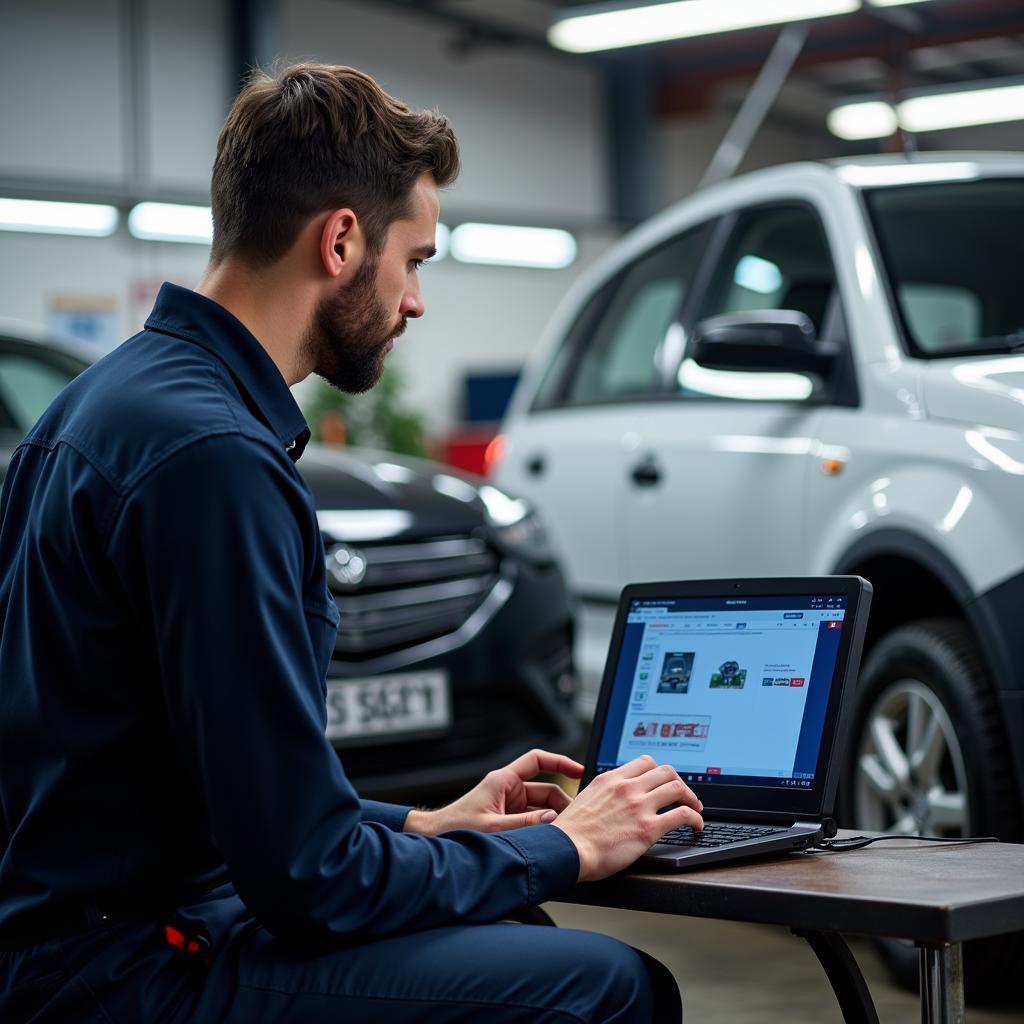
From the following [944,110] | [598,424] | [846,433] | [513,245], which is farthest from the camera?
[513,245]

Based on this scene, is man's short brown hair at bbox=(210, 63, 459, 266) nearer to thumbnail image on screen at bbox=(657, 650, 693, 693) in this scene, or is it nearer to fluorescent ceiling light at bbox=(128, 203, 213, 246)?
thumbnail image on screen at bbox=(657, 650, 693, 693)

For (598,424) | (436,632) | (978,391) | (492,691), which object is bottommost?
(492,691)

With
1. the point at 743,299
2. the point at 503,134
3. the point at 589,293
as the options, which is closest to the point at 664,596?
the point at 743,299

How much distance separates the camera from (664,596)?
75.5 inches

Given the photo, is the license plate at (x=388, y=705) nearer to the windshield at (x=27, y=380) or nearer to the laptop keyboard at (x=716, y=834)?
the windshield at (x=27, y=380)

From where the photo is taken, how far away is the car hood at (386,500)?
3701 mm

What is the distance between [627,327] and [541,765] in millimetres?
2988

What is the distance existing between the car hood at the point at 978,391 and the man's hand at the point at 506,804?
1409 millimetres

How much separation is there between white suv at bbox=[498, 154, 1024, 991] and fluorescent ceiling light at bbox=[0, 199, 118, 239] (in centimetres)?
743

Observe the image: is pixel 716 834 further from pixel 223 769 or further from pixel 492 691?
pixel 492 691

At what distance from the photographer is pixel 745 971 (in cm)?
323

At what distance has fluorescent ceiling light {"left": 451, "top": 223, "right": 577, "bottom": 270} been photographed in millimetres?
14383

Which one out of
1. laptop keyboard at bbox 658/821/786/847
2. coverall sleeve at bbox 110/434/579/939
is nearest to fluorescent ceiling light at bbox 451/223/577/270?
laptop keyboard at bbox 658/821/786/847

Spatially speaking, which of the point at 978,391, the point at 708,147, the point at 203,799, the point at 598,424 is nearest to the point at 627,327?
the point at 598,424
